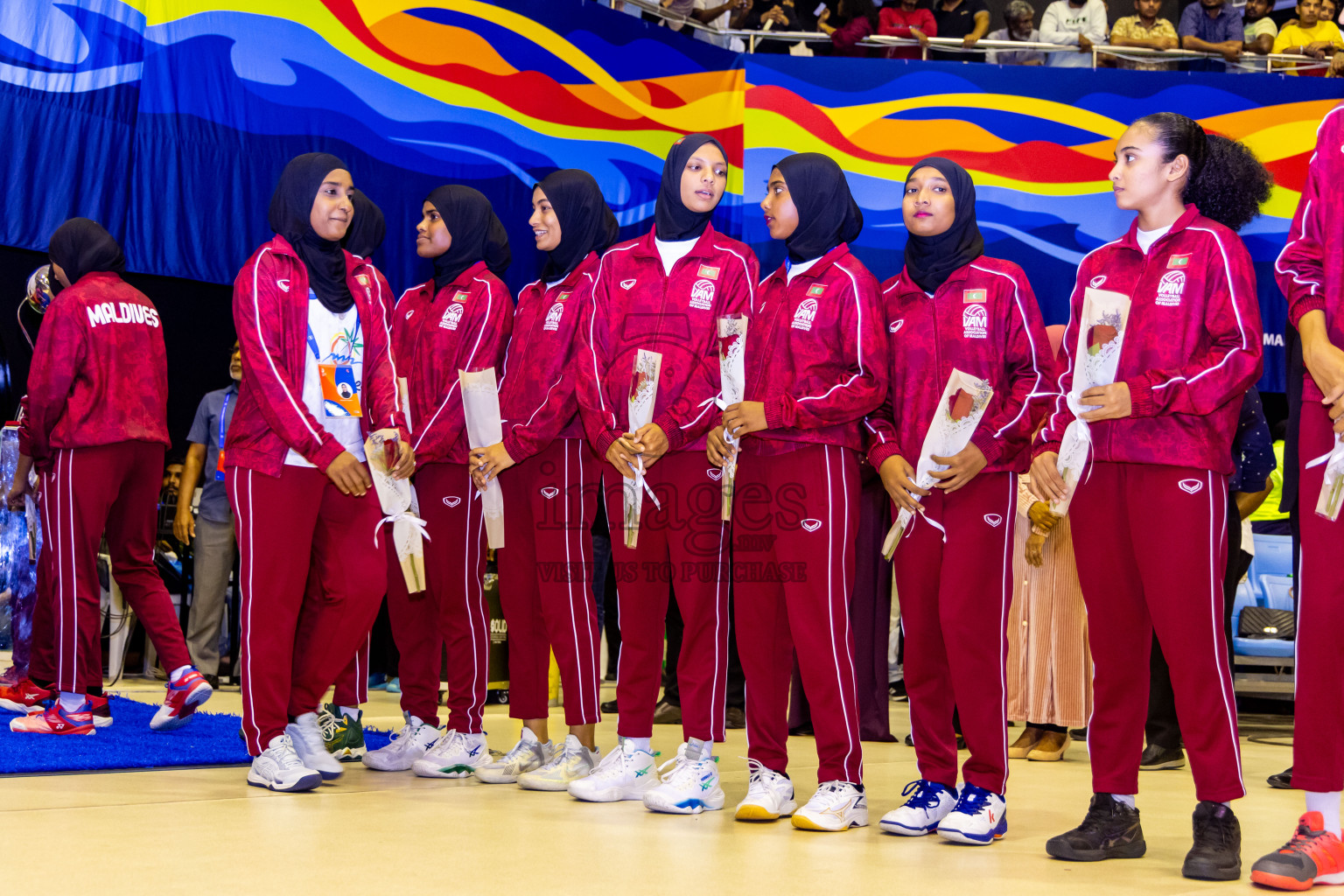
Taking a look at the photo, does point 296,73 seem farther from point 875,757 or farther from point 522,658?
point 875,757

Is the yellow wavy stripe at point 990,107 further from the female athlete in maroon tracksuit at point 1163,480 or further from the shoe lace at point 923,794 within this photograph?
the shoe lace at point 923,794

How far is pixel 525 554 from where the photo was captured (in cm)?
399

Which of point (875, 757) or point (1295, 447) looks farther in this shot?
point (875, 757)

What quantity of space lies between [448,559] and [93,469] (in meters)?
1.58

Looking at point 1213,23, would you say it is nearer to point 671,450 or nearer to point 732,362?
point 732,362

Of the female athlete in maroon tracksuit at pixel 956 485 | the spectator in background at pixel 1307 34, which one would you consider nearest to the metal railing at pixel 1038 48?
the spectator in background at pixel 1307 34

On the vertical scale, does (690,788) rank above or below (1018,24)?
below

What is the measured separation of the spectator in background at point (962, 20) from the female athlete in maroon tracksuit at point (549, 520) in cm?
615

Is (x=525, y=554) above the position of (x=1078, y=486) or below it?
below

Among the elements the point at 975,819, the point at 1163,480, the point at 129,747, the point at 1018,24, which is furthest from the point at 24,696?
the point at 1018,24

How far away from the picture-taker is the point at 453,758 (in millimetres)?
4027

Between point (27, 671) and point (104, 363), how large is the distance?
1.46 metres

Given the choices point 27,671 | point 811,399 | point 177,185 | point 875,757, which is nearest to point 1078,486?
point 811,399

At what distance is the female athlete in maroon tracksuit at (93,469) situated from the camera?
4629mm
